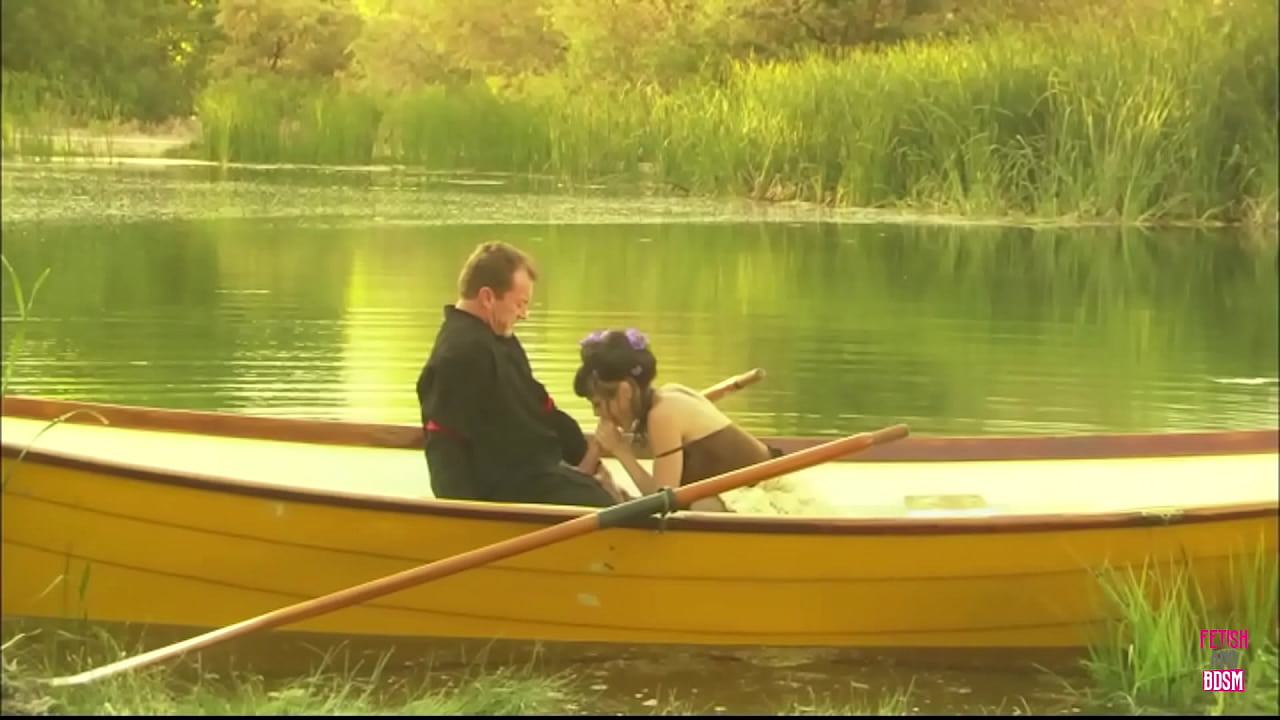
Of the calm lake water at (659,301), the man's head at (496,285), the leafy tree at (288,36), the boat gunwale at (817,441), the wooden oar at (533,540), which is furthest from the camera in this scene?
the calm lake water at (659,301)

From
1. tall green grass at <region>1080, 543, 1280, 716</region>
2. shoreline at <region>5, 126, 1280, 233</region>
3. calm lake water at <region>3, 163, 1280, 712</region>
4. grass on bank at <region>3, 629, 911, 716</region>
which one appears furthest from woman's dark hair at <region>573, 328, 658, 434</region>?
calm lake water at <region>3, 163, 1280, 712</region>

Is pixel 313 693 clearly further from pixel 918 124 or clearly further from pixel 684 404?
pixel 918 124

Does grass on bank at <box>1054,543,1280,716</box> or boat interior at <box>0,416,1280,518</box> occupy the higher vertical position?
boat interior at <box>0,416,1280,518</box>

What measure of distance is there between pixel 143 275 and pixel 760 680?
4.92 metres

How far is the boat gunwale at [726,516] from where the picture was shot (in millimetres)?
3287

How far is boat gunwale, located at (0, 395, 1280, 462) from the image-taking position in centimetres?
409

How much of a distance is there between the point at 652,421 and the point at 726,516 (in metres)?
0.28

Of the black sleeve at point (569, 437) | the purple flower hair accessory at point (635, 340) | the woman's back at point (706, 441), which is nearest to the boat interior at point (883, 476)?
the woman's back at point (706, 441)

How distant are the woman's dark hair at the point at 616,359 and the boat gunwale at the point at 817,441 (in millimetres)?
747

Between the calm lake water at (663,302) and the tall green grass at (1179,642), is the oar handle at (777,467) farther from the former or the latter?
the calm lake water at (663,302)

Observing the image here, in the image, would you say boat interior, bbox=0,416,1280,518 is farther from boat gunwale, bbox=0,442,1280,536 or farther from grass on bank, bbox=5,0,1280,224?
grass on bank, bbox=5,0,1280,224

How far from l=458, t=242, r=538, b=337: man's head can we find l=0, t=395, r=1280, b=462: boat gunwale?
0.79 m

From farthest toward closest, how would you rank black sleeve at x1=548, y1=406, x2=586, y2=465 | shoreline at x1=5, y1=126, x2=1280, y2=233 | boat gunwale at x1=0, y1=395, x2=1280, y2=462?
boat gunwale at x1=0, y1=395, x2=1280, y2=462
shoreline at x1=5, y1=126, x2=1280, y2=233
black sleeve at x1=548, y1=406, x2=586, y2=465

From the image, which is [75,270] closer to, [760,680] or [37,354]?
Result: [37,354]
